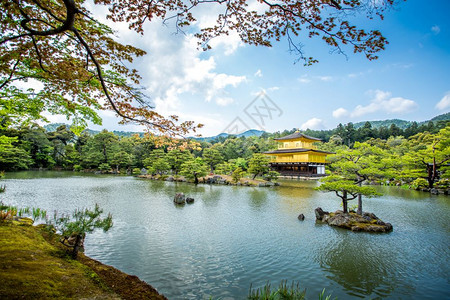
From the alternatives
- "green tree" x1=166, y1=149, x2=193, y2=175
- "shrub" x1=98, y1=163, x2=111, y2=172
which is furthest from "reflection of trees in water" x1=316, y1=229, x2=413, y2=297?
"shrub" x1=98, y1=163, x2=111, y2=172

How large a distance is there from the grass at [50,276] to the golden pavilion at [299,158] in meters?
27.2

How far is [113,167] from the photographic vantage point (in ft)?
106

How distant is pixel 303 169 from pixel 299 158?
2.12 meters

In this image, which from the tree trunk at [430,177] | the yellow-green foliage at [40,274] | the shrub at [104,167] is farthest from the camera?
the shrub at [104,167]

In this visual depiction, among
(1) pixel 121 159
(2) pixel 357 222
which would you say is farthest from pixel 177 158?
→ (2) pixel 357 222

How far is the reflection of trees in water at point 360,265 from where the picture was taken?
3.83 m

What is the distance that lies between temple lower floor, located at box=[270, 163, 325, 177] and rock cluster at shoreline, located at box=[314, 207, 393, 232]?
20577mm

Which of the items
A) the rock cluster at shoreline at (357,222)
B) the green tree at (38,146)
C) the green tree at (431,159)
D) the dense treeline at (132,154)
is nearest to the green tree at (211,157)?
the dense treeline at (132,154)

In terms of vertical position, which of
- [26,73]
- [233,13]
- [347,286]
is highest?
[233,13]

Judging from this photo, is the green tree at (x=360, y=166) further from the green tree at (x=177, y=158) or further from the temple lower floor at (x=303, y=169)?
the temple lower floor at (x=303, y=169)

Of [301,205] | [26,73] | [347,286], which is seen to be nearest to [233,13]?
[26,73]

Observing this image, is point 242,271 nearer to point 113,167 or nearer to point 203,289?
point 203,289

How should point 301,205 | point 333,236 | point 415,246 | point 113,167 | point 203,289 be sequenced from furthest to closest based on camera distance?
point 113,167 → point 301,205 → point 333,236 → point 415,246 → point 203,289

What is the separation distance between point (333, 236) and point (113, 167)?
3312 cm
